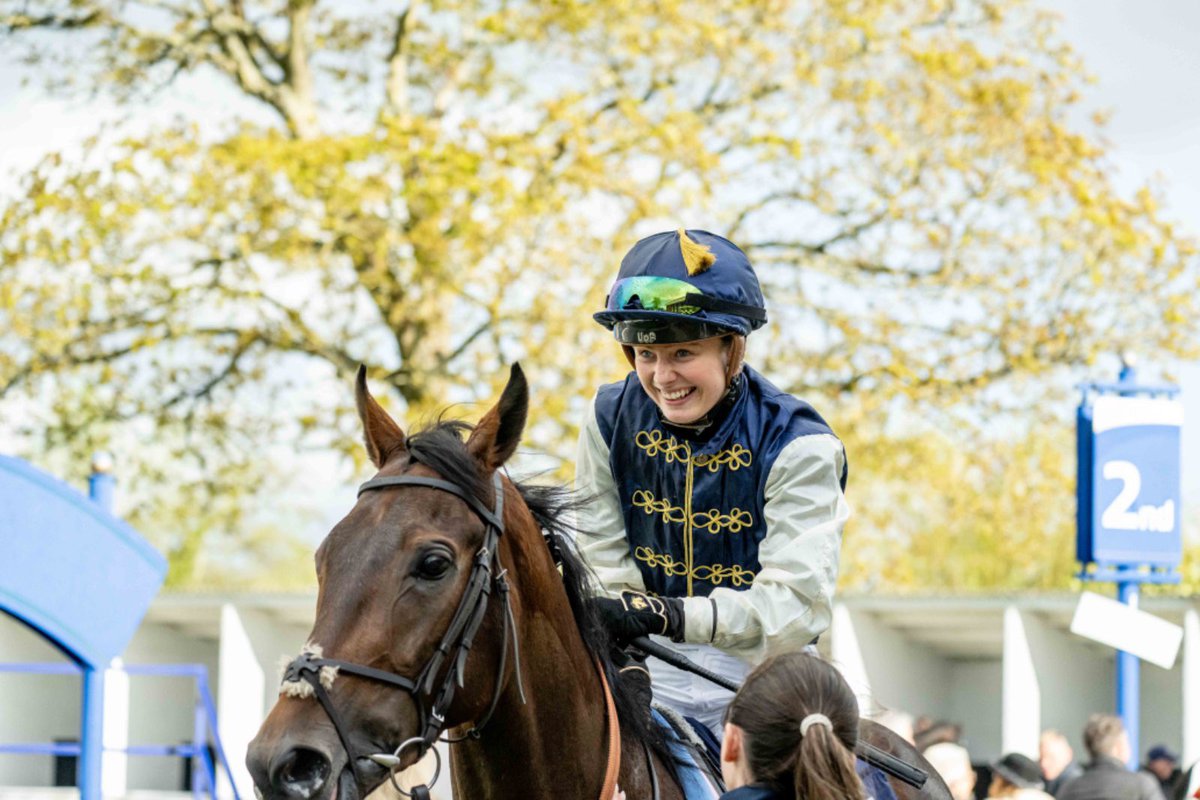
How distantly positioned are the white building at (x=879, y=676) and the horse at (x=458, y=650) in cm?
840

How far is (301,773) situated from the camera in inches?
101

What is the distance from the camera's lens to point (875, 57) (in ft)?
50.2

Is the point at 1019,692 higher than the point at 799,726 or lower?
lower

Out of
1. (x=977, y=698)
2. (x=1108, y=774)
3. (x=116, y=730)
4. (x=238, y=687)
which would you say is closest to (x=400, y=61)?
(x=238, y=687)

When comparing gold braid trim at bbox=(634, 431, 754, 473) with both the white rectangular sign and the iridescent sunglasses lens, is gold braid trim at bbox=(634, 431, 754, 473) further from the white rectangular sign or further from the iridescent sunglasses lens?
the white rectangular sign

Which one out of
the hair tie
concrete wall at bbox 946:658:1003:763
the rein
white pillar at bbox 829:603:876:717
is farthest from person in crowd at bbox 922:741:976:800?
concrete wall at bbox 946:658:1003:763

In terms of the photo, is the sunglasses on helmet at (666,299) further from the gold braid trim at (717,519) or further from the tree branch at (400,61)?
the tree branch at (400,61)

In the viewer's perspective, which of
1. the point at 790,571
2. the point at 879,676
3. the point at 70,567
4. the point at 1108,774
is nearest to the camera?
the point at 790,571

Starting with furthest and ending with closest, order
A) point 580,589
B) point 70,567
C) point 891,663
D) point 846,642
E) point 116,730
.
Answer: point 116,730 → point 891,663 → point 846,642 → point 70,567 → point 580,589

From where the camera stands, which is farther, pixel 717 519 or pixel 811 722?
pixel 717 519

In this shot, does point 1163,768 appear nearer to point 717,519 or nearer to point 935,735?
point 935,735

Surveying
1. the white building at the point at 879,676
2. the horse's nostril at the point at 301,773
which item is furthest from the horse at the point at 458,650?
the white building at the point at 879,676

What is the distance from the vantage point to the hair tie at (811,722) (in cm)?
279

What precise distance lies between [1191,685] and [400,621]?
949cm
